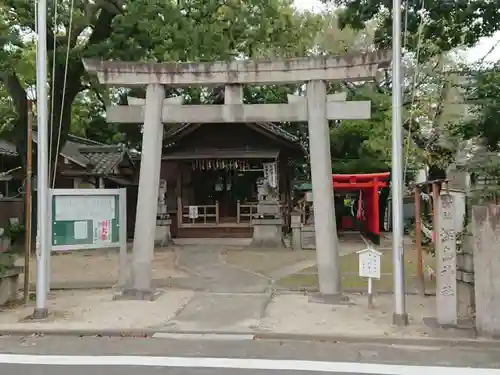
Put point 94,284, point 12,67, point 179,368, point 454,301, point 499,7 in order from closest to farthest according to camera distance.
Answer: point 179,368
point 454,301
point 499,7
point 94,284
point 12,67

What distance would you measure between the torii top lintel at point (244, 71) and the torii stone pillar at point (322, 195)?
1.11 ft

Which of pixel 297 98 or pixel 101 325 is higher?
pixel 297 98

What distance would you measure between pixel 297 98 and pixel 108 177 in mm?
15687

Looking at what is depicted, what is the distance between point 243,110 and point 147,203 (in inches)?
100

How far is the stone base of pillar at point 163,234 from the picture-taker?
20750 mm

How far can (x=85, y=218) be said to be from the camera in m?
9.90

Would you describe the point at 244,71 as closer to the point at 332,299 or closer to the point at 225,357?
the point at 332,299

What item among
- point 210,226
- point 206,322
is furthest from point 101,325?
point 210,226

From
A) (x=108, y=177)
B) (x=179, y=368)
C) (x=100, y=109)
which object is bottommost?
(x=179, y=368)

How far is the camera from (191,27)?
43.0 feet

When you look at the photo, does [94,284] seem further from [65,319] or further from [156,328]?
[156,328]

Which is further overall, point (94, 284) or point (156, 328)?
point (94, 284)

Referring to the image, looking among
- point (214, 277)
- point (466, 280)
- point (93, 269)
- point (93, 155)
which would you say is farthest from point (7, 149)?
point (466, 280)

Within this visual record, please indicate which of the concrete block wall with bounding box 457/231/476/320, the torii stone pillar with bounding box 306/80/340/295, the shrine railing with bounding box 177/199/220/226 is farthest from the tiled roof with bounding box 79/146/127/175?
the concrete block wall with bounding box 457/231/476/320
